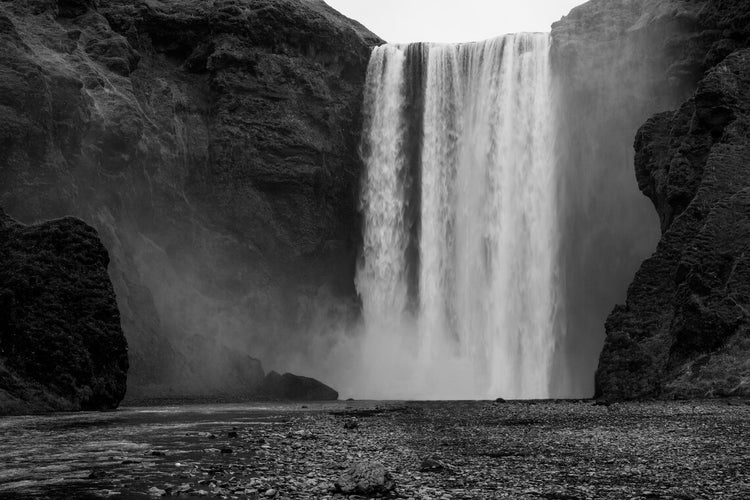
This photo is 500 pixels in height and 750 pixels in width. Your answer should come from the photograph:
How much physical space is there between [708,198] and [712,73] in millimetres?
7453

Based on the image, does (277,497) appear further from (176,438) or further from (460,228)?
(460,228)

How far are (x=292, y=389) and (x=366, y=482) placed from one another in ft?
121

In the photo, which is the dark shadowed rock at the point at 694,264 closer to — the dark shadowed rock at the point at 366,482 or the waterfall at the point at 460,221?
the waterfall at the point at 460,221

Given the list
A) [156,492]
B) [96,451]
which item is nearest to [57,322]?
[96,451]

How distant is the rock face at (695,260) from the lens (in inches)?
1217

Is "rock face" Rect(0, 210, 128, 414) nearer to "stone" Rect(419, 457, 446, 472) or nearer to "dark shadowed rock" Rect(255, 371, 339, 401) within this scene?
"dark shadowed rock" Rect(255, 371, 339, 401)

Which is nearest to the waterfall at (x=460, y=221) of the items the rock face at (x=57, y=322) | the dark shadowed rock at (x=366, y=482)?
the rock face at (x=57, y=322)

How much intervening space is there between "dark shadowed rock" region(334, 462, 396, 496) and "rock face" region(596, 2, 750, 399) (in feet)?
71.8

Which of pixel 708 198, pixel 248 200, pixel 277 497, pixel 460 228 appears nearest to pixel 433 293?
pixel 460 228

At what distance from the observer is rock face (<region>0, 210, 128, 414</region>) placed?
29.6 m

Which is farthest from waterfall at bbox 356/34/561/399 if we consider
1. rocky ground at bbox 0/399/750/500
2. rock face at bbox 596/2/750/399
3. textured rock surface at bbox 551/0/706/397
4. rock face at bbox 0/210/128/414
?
rocky ground at bbox 0/399/750/500

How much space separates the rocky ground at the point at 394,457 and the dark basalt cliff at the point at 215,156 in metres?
25.3

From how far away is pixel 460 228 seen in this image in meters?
55.1

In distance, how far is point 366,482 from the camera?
416 inches
